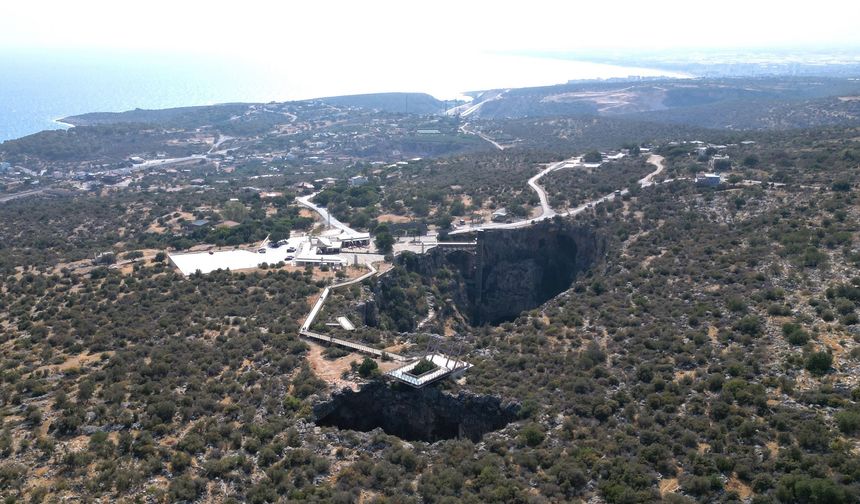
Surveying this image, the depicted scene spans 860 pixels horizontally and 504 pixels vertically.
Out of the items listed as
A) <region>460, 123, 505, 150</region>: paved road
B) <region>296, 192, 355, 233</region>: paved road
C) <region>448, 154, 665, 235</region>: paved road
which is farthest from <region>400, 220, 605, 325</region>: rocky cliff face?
<region>460, 123, 505, 150</region>: paved road

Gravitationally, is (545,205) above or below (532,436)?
above

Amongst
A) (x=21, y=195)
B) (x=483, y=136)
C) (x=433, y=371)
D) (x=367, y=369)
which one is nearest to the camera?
(x=367, y=369)

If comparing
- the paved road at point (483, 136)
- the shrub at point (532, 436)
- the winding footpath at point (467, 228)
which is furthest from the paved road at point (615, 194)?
the paved road at point (483, 136)

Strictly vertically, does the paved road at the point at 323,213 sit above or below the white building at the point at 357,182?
below

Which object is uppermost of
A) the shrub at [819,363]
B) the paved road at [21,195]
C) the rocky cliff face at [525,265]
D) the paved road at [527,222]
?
the paved road at [21,195]

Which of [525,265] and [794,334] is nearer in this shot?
[794,334]

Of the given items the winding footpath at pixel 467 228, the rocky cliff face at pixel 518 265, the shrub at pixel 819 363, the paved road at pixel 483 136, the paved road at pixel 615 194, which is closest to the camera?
the shrub at pixel 819 363

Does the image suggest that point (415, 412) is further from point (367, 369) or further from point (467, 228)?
point (467, 228)

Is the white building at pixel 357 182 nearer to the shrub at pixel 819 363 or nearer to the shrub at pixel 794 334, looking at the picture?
the shrub at pixel 794 334

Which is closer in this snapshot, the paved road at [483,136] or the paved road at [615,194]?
the paved road at [615,194]

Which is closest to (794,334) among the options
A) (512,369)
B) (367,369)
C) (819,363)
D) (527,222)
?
(819,363)
